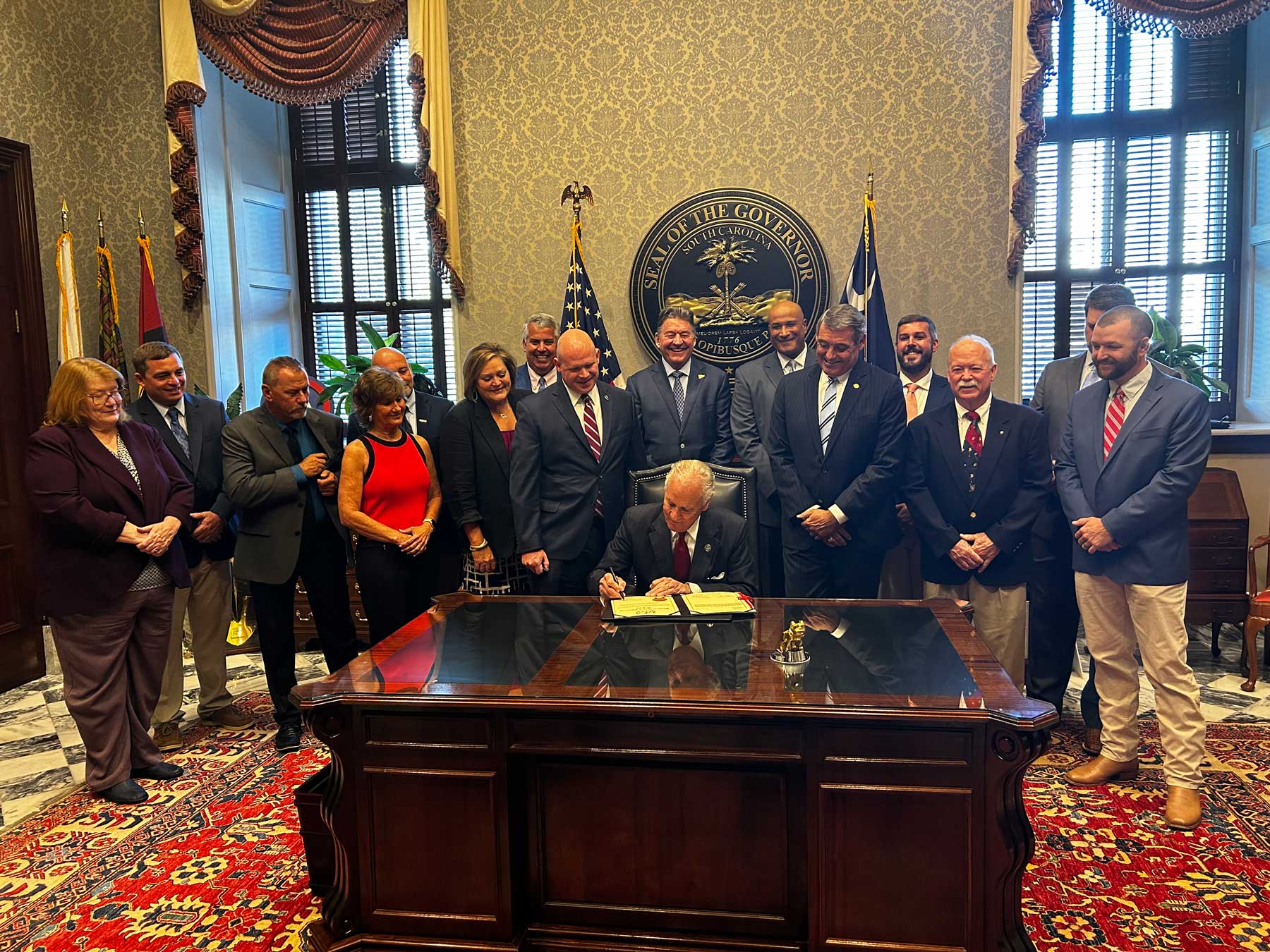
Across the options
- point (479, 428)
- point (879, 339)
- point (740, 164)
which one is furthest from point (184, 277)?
point (879, 339)

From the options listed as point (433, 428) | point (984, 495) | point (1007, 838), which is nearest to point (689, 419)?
point (433, 428)

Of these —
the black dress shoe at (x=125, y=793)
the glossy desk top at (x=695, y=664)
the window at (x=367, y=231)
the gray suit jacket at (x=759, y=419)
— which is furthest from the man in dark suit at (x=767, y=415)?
the window at (x=367, y=231)

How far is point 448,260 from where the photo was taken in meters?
6.01

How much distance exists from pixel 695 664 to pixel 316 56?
5092 mm

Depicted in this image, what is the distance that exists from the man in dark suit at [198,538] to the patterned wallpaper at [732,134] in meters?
2.15

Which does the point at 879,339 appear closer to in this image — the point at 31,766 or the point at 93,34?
the point at 31,766

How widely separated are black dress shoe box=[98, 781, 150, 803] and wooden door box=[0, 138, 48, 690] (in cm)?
212

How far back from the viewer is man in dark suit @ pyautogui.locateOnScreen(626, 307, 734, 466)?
4488 millimetres

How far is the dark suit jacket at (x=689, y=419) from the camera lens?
449 cm

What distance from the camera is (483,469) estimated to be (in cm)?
412

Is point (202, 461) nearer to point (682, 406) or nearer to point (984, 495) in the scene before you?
point (682, 406)

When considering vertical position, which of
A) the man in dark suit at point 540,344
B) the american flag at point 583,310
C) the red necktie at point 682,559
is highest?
the american flag at point 583,310

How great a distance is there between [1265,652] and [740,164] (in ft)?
13.1

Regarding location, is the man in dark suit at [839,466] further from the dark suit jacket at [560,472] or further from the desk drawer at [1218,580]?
the desk drawer at [1218,580]
